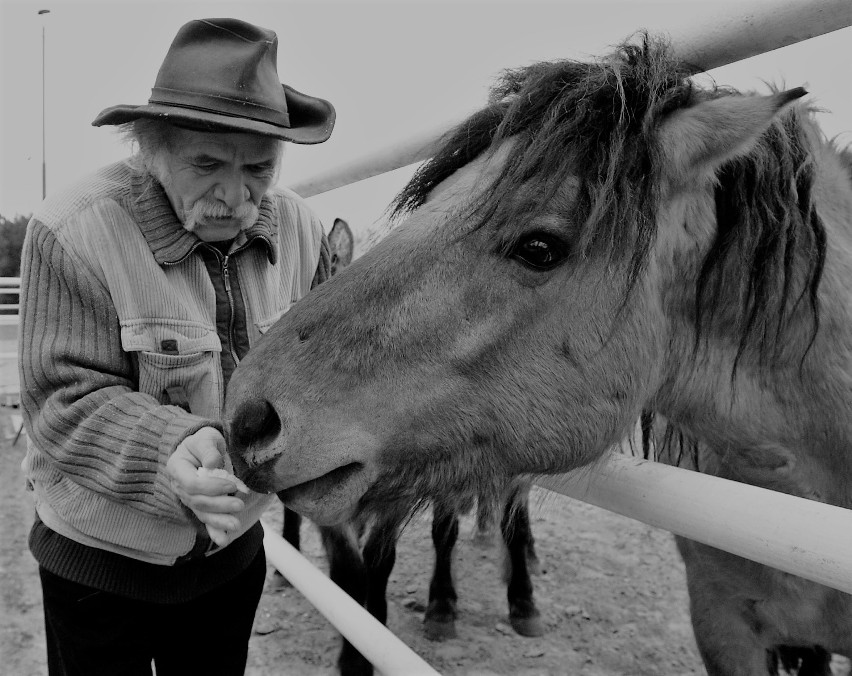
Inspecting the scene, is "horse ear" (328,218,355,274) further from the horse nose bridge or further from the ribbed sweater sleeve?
the horse nose bridge

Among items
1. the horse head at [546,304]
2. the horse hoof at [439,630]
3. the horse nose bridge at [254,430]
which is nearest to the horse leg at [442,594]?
the horse hoof at [439,630]

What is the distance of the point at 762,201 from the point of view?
4.75ft

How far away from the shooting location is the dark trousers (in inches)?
68.7

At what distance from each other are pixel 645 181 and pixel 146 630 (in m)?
1.64

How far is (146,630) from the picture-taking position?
1.83 m

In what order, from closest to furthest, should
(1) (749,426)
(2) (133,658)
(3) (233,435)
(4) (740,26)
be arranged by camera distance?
1. (3) (233,435)
2. (4) (740,26)
3. (1) (749,426)
4. (2) (133,658)

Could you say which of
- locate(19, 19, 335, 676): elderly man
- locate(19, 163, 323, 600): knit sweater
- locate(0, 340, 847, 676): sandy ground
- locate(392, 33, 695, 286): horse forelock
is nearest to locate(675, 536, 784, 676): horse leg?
locate(0, 340, 847, 676): sandy ground

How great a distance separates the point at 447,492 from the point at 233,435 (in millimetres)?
449

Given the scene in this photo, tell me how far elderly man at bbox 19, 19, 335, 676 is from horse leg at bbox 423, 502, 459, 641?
1.95 metres

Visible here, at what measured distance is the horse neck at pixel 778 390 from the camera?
1.52 meters

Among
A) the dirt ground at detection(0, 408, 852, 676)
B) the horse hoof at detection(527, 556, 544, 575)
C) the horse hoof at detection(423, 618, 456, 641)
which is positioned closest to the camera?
the dirt ground at detection(0, 408, 852, 676)

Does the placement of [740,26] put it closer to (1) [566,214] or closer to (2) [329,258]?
(1) [566,214]

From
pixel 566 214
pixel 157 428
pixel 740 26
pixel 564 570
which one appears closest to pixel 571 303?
pixel 566 214

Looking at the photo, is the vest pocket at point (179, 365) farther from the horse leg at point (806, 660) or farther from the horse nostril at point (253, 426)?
the horse leg at point (806, 660)
